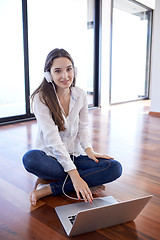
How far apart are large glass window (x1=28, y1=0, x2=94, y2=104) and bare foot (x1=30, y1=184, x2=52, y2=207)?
88.7 inches

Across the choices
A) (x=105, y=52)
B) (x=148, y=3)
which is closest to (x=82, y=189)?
(x=105, y=52)

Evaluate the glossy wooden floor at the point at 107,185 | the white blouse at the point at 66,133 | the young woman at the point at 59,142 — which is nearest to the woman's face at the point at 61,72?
the young woman at the point at 59,142

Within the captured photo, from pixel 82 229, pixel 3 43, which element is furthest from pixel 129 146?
pixel 3 43

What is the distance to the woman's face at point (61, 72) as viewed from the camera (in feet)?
4.35

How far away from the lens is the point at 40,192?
1378 mm

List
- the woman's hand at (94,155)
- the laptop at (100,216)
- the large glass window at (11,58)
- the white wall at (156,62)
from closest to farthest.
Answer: the laptop at (100,216) → the woman's hand at (94,155) → the large glass window at (11,58) → the white wall at (156,62)

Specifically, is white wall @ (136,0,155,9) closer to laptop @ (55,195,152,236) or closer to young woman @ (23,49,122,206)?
young woman @ (23,49,122,206)

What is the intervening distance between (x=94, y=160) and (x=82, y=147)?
14cm

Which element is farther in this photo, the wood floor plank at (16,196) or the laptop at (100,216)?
the wood floor plank at (16,196)

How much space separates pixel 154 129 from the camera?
123 inches

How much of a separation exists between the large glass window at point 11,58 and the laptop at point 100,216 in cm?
245

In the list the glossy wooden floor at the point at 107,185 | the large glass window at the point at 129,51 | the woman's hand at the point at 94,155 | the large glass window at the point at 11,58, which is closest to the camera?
the glossy wooden floor at the point at 107,185

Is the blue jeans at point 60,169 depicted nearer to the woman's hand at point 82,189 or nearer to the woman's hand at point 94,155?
the woman's hand at point 94,155

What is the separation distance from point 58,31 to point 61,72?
267 cm
